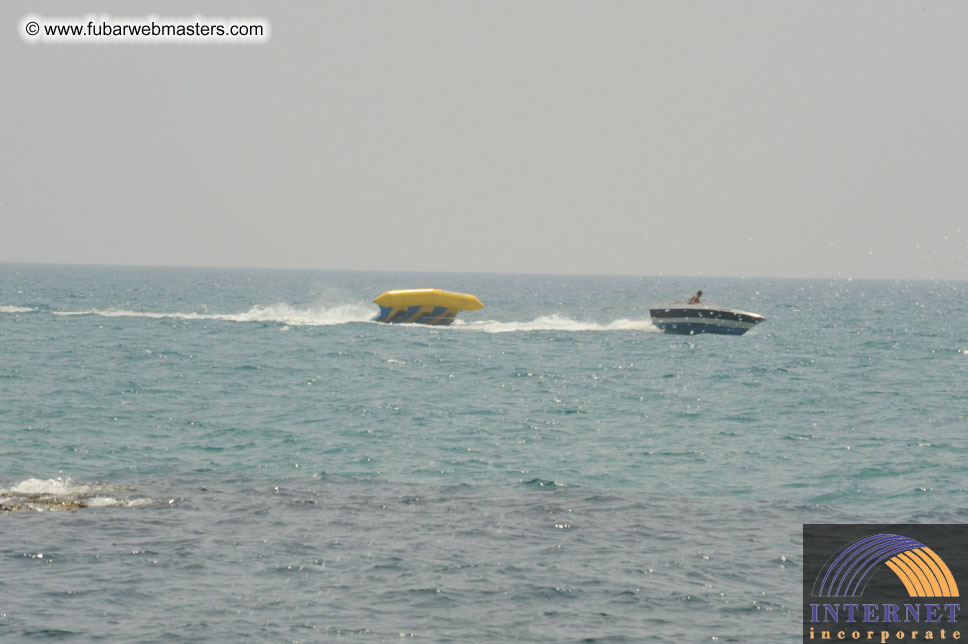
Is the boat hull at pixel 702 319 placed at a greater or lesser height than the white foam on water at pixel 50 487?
greater

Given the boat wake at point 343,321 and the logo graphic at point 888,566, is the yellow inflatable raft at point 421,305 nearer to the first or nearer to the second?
the boat wake at point 343,321

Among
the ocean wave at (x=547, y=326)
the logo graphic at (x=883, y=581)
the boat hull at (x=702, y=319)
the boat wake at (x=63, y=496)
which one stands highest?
the boat hull at (x=702, y=319)

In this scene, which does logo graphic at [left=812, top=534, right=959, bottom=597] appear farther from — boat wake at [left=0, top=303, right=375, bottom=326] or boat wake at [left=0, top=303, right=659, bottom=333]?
boat wake at [left=0, top=303, right=375, bottom=326]

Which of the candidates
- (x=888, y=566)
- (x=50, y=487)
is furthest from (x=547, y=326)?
(x=888, y=566)

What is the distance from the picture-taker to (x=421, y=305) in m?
52.7

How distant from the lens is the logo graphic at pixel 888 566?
13156 mm

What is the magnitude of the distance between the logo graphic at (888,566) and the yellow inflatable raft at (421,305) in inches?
1507

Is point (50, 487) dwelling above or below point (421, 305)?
below

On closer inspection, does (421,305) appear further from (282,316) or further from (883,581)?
(883,581)

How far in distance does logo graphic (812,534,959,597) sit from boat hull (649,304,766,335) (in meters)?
34.9

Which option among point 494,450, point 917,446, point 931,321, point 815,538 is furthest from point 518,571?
point 931,321

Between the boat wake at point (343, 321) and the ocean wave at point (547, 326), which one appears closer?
the ocean wave at point (547, 326)

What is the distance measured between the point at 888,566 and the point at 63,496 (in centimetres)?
1358

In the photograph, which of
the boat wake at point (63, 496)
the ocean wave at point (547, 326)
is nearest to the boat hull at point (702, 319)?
the ocean wave at point (547, 326)
